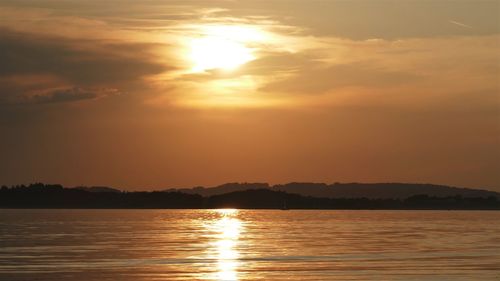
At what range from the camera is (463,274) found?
133ft

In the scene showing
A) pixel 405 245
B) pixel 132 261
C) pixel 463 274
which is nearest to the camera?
pixel 463 274

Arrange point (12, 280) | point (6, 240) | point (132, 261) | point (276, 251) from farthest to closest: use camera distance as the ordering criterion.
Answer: point (6, 240)
point (276, 251)
point (132, 261)
point (12, 280)

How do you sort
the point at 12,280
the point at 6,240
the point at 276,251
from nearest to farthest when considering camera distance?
the point at 12,280, the point at 276,251, the point at 6,240

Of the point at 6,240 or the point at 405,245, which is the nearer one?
the point at 405,245

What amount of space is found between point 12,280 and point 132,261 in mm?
10699

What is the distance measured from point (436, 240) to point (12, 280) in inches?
1468

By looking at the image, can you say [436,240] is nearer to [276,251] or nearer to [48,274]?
[276,251]

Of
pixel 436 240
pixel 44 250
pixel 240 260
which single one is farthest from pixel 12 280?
pixel 436 240

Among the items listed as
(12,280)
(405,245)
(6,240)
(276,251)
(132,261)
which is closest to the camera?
(12,280)

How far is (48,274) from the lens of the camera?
133 feet

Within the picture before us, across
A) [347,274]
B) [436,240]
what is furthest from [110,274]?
[436,240]

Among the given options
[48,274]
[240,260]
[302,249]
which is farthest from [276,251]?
[48,274]

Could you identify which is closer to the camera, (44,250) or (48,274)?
(48,274)

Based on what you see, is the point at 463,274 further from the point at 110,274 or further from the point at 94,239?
the point at 94,239
